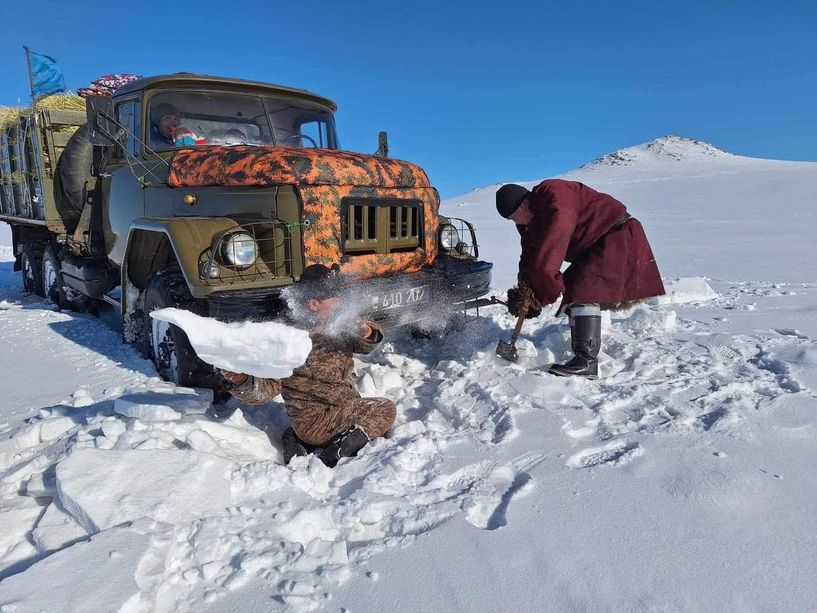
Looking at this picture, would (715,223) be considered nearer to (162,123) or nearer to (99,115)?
(162,123)

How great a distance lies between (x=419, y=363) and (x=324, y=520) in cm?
232

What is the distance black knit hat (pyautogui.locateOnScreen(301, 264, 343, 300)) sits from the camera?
3369 millimetres

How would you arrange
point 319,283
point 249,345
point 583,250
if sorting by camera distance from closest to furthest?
point 249,345
point 319,283
point 583,250

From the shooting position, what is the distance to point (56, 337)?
5309mm

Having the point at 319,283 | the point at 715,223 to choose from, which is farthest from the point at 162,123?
the point at 715,223

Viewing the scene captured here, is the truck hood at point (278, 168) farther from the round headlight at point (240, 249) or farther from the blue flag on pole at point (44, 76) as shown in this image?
the blue flag on pole at point (44, 76)

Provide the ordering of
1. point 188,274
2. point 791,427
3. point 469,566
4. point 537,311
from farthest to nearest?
1. point 537,311
2. point 188,274
3. point 791,427
4. point 469,566

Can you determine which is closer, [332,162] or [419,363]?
[332,162]

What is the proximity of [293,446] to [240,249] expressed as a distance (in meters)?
1.26

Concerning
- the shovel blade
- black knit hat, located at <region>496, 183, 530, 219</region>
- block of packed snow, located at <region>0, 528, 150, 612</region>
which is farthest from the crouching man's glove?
block of packed snow, located at <region>0, 528, 150, 612</region>

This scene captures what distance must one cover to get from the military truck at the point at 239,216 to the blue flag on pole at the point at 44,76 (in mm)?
1808

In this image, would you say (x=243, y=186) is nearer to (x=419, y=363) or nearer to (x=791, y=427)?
(x=419, y=363)

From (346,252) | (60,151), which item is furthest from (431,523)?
(60,151)

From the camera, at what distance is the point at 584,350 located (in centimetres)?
384
